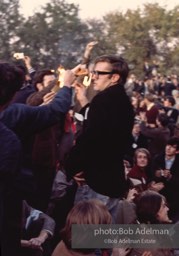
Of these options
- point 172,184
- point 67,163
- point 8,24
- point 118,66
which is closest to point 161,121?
point 172,184

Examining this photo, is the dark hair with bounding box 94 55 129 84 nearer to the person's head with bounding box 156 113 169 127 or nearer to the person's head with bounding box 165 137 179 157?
the person's head with bounding box 165 137 179 157

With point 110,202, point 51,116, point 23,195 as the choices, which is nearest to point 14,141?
point 51,116

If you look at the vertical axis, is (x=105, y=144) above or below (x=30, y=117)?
below

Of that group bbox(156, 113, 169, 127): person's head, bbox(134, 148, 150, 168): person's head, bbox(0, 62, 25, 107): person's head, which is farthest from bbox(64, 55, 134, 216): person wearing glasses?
bbox(156, 113, 169, 127): person's head

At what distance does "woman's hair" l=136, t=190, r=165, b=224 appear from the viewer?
159 inches

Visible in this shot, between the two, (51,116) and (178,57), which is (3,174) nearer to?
(51,116)

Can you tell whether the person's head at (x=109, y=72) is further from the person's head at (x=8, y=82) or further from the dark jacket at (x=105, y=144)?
the person's head at (x=8, y=82)

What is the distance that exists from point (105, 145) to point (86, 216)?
59cm

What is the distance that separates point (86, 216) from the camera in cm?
342

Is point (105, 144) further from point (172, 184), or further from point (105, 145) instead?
point (172, 184)

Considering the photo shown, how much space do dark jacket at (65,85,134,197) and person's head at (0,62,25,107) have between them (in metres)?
0.85

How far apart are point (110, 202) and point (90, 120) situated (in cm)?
56

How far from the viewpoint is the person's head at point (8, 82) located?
2.98m

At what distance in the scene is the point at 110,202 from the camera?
4.03 meters
